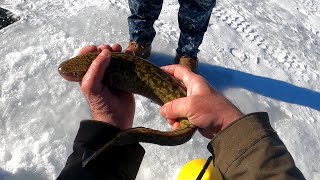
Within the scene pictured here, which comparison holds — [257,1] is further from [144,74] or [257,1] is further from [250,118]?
[250,118]

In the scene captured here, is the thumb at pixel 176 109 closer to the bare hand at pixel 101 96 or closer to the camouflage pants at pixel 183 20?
the bare hand at pixel 101 96

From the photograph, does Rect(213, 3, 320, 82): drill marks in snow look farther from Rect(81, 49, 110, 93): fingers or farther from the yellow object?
Rect(81, 49, 110, 93): fingers

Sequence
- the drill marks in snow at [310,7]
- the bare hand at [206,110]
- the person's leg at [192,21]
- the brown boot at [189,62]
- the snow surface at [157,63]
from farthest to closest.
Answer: the drill marks in snow at [310,7]
the brown boot at [189,62]
the person's leg at [192,21]
the snow surface at [157,63]
the bare hand at [206,110]

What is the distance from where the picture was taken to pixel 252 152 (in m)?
1.79

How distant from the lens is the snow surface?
289 centimetres

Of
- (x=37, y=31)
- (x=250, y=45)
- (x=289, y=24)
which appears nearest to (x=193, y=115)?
(x=37, y=31)

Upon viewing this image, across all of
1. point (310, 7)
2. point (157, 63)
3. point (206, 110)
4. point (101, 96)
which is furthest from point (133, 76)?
point (310, 7)

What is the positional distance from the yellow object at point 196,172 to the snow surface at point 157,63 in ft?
0.66

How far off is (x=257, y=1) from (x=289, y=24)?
1.69ft

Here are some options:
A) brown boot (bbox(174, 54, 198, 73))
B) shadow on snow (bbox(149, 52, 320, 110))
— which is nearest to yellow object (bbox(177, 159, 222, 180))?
brown boot (bbox(174, 54, 198, 73))

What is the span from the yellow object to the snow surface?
0.20m

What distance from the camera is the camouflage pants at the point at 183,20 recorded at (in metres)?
3.42

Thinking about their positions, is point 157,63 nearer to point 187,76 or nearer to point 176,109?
point 187,76

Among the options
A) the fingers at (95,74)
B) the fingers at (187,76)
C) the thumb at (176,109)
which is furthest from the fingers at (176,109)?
the fingers at (95,74)
